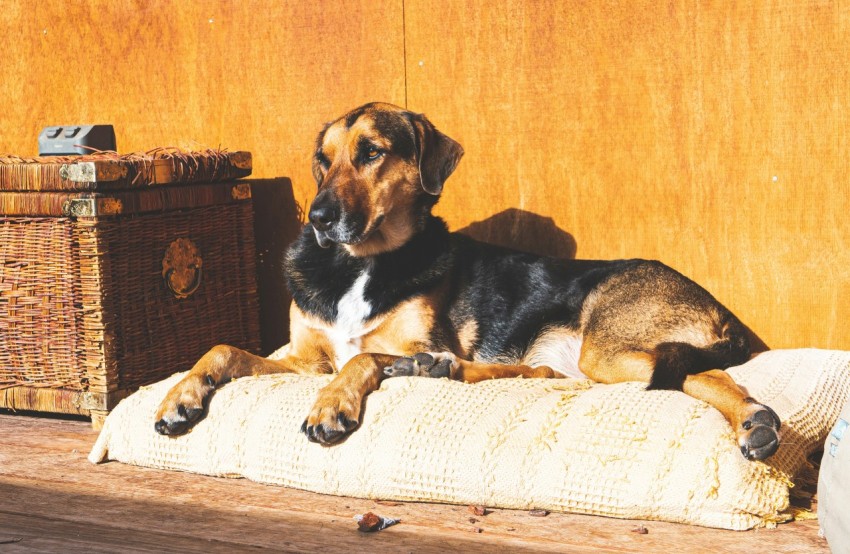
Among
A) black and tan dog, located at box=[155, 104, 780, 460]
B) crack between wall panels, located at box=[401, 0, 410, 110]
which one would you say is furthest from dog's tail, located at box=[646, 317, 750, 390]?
crack between wall panels, located at box=[401, 0, 410, 110]

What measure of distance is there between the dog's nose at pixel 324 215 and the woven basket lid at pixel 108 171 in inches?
39.2

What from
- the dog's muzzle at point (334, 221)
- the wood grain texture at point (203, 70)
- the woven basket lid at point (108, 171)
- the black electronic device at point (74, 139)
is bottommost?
the dog's muzzle at point (334, 221)

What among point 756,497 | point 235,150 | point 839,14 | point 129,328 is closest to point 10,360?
point 129,328

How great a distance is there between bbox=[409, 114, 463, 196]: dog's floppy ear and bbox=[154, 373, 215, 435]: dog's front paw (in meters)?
1.20

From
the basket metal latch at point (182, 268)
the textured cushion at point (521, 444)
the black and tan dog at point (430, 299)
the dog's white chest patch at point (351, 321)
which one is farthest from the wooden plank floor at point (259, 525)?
the basket metal latch at point (182, 268)

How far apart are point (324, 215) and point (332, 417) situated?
82cm

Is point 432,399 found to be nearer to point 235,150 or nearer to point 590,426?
point 590,426

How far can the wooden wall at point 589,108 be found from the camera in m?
3.98

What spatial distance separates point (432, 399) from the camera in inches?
123

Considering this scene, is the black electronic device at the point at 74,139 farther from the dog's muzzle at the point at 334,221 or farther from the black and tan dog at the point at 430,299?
the dog's muzzle at the point at 334,221

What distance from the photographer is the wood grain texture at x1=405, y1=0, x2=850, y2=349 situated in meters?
3.96

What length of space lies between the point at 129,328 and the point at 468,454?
1.89 m

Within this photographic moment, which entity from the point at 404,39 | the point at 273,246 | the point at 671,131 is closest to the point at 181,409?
A: the point at 273,246

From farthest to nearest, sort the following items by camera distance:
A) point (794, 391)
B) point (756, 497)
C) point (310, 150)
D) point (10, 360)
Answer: point (310, 150)
point (10, 360)
point (794, 391)
point (756, 497)
